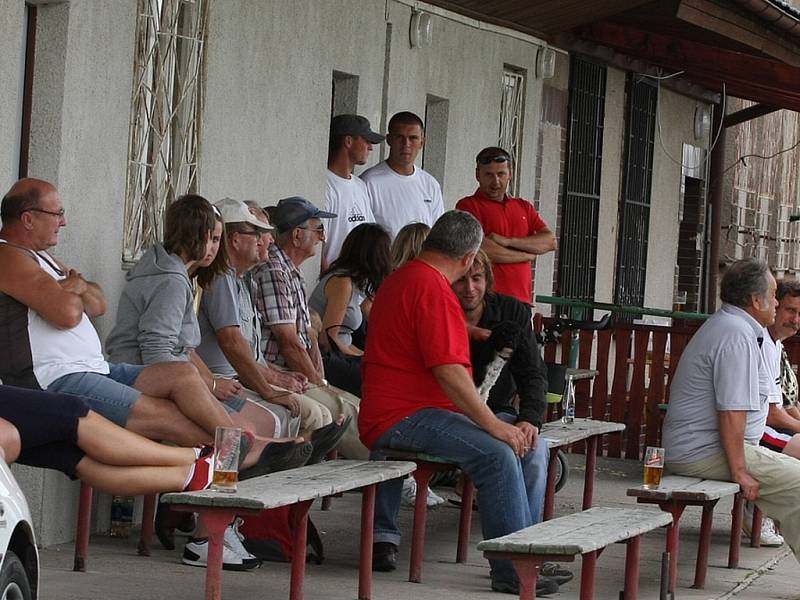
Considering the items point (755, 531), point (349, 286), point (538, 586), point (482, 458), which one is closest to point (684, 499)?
point (538, 586)

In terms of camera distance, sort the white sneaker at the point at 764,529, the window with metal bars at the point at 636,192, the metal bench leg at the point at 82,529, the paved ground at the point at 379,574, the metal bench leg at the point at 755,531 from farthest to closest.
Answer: the window with metal bars at the point at 636,192 < the white sneaker at the point at 764,529 < the metal bench leg at the point at 755,531 < the metal bench leg at the point at 82,529 < the paved ground at the point at 379,574

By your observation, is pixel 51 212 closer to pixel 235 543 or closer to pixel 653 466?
pixel 235 543

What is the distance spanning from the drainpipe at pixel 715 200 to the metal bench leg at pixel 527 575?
1316 centimetres

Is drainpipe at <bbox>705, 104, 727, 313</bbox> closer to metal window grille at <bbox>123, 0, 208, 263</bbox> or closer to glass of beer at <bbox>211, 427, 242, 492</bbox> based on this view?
metal window grille at <bbox>123, 0, 208, 263</bbox>

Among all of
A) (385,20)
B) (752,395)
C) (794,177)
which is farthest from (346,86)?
(794,177)

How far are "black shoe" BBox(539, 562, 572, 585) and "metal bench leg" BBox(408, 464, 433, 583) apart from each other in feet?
1.66

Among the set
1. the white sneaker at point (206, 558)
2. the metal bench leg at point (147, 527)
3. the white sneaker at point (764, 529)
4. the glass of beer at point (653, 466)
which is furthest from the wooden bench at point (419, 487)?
the white sneaker at point (764, 529)

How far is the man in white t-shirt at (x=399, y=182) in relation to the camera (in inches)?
400

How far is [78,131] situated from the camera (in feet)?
25.4

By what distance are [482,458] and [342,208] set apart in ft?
10.5

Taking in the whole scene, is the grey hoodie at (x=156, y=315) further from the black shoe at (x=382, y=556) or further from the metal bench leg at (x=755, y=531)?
the metal bench leg at (x=755, y=531)

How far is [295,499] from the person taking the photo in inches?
233

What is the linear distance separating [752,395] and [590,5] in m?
6.35

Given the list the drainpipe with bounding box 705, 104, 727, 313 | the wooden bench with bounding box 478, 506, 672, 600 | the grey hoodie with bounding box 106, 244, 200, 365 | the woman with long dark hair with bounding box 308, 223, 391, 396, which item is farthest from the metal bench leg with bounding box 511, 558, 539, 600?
the drainpipe with bounding box 705, 104, 727, 313
